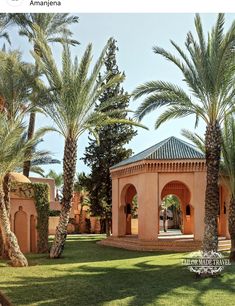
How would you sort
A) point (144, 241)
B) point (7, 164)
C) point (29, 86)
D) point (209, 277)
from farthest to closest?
1. point (144, 241)
2. point (29, 86)
3. point (7, 164)
4. point (209, 277)

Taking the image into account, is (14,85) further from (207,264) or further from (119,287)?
(207,264)

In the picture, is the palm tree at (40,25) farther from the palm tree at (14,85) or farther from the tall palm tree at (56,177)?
the tall palm tree at (56,177)

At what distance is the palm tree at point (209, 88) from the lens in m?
10.5

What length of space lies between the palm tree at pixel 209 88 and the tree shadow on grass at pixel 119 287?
5.11ft

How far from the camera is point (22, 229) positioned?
55.8ft

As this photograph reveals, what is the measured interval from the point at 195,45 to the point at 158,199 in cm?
943

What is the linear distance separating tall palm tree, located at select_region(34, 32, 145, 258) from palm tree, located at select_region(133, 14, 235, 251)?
270cm

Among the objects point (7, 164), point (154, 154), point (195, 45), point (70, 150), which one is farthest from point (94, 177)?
point (195, 45)

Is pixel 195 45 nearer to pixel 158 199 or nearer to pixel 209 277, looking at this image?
pixel 209 277

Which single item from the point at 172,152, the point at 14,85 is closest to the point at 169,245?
the point at 172,152

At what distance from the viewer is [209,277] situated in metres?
10.3

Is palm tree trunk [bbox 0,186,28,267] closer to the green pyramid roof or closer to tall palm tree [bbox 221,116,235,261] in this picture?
tall palm tree [bbox 221,116,235,261]

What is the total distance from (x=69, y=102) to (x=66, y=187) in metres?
2.97
